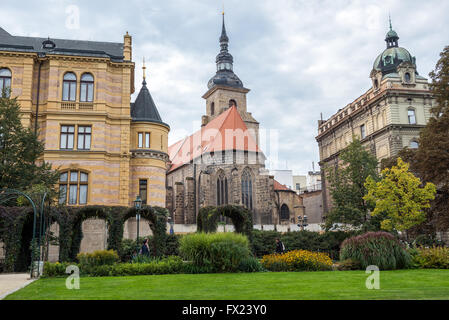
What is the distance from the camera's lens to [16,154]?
84.9 ft

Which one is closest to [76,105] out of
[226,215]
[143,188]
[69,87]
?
[69,87]

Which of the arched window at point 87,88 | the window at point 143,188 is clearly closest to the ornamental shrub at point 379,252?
the window at point 143,188

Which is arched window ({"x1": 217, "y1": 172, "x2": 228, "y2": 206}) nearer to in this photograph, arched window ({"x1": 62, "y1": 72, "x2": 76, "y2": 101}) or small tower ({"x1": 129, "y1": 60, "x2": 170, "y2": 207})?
small tower ({"x1": 129, "y1": 60, "x2": 170, "y2": 207})

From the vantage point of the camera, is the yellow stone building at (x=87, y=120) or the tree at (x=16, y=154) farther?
the yellow stone building at (x=87, y=120)

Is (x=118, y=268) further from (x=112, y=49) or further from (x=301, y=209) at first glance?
(x=301, y=209)

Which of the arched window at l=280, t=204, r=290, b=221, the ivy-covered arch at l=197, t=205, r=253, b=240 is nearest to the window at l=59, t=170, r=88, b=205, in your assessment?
the ivy-covered arch at l=197, t=205, r=253, b=240

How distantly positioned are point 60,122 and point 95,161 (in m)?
3.87

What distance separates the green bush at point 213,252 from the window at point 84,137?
1636cm

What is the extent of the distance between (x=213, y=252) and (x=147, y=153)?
1699 centimetres

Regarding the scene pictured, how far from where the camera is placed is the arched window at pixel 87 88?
3166 centimetres

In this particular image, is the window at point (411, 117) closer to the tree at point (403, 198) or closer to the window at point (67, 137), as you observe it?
the tree at point (403, 198)

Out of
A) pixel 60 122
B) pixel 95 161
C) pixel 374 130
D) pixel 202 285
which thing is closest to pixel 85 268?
pixel 202 285

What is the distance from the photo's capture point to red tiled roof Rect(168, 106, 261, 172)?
54.1m

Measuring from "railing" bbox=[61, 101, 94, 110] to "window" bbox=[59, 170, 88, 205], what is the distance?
15.8 ft
